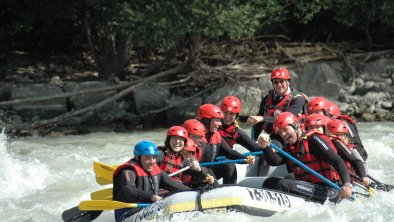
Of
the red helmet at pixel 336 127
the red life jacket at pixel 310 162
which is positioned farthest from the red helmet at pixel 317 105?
the red life jacket at pixel 310 162

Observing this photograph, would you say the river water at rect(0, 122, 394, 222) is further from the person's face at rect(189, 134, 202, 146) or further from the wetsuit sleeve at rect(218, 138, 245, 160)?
the wetsuit sleeve at rect(218, 138, 245, 160)

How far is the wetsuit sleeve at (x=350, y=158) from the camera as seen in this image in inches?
328

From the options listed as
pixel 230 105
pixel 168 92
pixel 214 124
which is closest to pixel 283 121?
pixel 214 124

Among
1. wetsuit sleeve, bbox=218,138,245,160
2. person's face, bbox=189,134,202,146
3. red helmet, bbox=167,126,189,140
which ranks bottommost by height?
wetsuit sleeve, bbox=218,138,245,160

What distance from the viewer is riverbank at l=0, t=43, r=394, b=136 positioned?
53.3 ft

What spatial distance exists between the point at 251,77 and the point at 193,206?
31.7 ft

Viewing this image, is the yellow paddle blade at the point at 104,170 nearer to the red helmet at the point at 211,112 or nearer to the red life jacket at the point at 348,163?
the red helmet at the point at 211,112

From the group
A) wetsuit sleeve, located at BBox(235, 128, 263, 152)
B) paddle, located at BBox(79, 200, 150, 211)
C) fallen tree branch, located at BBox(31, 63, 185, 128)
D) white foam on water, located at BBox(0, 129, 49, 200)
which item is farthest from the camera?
fallen tree branch, located at BBox(31, 63, 185, 128)

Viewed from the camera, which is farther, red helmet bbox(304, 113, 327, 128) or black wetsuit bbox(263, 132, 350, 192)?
red helmet bbox(304, 113, 327, 128)

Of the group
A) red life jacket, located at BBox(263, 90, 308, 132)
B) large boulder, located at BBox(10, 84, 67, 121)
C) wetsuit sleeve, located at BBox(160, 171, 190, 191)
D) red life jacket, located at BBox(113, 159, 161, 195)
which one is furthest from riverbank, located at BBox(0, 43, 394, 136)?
red life jacket, located at BBox(113, 159, 161, 195)

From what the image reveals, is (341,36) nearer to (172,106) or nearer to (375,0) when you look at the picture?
(375,0)

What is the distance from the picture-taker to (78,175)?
11805 mm

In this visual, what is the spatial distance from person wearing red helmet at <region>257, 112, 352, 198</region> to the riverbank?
25.9 feet

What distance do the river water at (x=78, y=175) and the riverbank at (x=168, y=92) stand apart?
0.71m
